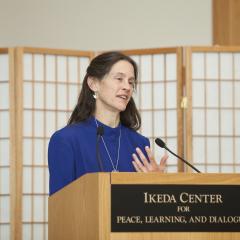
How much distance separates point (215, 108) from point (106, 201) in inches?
121

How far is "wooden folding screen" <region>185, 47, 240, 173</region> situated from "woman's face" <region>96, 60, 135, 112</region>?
1.95 metres

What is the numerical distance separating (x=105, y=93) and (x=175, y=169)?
6.61ft

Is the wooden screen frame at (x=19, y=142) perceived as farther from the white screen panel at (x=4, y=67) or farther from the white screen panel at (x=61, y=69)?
the white screen panel at (x=61, y=69)

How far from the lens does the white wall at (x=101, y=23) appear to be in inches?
247

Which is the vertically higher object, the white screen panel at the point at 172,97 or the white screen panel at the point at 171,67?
the white screen panel at the point at 171,67

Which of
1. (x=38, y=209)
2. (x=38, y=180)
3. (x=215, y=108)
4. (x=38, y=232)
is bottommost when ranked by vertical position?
(x=38, y=232)

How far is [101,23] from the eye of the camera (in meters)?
6.30

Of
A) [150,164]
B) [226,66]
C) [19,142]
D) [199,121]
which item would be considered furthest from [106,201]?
[226,66]

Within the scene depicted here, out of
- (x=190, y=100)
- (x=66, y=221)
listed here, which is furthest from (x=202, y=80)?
(x=66, y=221)

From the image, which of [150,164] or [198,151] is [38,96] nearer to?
[198,151]

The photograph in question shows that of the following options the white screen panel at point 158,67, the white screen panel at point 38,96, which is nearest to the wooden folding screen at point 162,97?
the white screen panel at point 158,67

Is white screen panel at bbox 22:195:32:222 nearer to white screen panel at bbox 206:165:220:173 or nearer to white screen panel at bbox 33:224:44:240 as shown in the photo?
white screen panel at bbox 33:224:44:240

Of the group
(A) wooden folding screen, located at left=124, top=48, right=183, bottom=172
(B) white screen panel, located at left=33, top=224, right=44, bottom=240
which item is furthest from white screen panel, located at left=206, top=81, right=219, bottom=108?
(B) white screen panel, located at left=33, top=224, right=44, bottom=240

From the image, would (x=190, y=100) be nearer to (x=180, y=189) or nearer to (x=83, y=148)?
(x=83, y=148)
